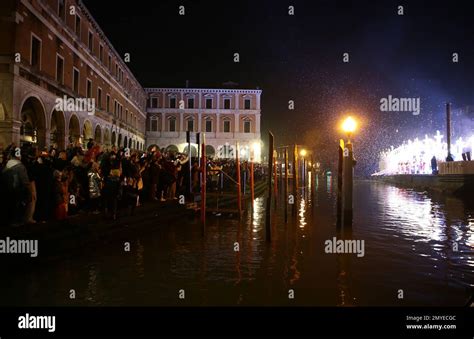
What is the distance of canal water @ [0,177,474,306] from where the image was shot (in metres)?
6.01

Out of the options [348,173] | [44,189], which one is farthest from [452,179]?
[44,189]

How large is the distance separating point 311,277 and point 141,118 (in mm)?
63187

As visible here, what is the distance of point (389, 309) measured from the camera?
5516 mm

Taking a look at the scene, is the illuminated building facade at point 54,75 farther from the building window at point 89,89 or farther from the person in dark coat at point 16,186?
the person in dark coat at point 16,186

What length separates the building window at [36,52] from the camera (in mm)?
24241

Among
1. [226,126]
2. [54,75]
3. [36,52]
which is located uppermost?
[226,126]

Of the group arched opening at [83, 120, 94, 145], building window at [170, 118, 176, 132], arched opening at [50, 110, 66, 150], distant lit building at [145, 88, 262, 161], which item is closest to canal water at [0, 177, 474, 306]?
arched opening at [50, 110, 66, 150]

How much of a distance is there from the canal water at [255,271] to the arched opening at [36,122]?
52.3ft

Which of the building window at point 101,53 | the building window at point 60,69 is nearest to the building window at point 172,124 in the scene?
the building window at point 101,53

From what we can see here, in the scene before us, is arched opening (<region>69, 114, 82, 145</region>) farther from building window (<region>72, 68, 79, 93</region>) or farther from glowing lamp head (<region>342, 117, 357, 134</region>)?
glowing lamp head (<region>342, 117, 357, 134</region>)

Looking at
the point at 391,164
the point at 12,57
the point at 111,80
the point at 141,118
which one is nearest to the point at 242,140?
the point at 141,118

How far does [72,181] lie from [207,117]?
Result: 62.3 m

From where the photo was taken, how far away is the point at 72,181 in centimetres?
1173

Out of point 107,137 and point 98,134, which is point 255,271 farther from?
point 107,137
